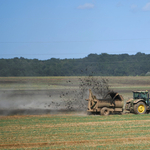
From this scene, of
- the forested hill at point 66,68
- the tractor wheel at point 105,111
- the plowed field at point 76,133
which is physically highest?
the forested hill at point 66,68

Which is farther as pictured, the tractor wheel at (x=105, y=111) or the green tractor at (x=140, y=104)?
the green tractor at (x=140, y=104)

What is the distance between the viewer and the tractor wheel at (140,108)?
2459 cm

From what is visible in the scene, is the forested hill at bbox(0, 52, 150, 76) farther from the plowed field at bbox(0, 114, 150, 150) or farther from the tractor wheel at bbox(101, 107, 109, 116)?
the plowed field at bbox(0, 114, 150, 150)

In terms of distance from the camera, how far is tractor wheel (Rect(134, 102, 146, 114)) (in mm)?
24594

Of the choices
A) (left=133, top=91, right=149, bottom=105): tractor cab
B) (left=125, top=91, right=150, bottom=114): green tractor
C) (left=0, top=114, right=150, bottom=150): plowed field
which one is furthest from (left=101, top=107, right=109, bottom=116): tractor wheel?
(left=133, top=91, right=149, bottom=105): tractor cab

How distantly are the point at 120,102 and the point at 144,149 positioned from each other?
36.0 feet

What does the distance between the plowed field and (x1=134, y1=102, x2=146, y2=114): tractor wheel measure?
2.21 m

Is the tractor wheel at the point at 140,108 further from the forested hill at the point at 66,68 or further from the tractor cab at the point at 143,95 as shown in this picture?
the forested hill at the point at 66,68

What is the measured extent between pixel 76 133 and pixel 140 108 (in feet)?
32.3

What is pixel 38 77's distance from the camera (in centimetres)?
8250

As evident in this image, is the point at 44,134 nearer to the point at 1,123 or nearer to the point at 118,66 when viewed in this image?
the point at 1,123

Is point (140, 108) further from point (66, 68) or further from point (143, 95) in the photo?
point (66, 68)

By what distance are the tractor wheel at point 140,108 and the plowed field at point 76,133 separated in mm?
2210

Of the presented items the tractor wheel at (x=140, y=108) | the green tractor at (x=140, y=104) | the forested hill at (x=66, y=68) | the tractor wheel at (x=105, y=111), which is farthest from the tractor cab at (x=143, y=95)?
the forested hill at (x=66, y=68)
